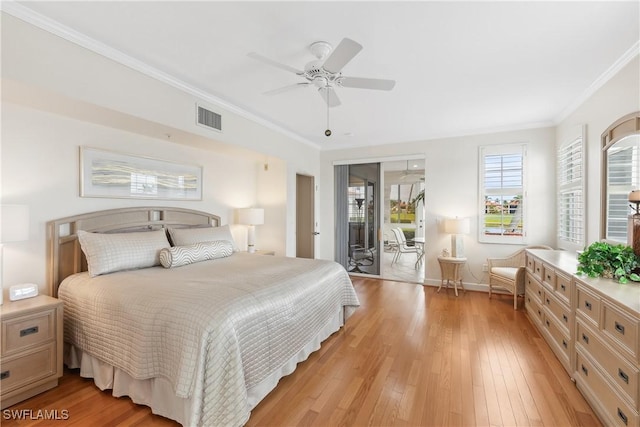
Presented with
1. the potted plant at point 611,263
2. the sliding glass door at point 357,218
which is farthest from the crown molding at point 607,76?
the sliding glass door at point 357,218

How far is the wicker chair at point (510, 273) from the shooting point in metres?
3.91

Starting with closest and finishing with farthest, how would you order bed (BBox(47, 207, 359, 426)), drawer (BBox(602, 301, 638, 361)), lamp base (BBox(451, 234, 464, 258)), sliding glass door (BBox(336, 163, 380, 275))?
drawer (BBox(602, 301, 638, 361))
bed (BBox(47, 207, 359, 426))
lamp base (BBox(451, 234, 464, 258))
sliding glass door (BBox(336, 163, 380, 275))

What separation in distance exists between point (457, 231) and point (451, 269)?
0.62m

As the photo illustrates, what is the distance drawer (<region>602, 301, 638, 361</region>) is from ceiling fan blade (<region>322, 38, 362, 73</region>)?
7.18 ft

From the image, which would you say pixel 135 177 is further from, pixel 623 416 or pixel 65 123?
pixel 623 416

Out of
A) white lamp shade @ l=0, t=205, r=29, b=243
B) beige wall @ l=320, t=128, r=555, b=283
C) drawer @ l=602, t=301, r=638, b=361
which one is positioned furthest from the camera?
beige wall @ l=320, t=128, r=555, b=283

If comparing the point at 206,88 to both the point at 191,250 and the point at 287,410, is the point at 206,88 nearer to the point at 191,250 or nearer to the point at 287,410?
the point at 191,250

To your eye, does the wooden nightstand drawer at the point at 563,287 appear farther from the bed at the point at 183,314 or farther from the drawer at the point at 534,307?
the bed at the point at 183,314

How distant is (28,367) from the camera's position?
199cm

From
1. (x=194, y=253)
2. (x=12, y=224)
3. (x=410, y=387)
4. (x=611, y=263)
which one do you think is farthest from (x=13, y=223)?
(x=611, y=263)

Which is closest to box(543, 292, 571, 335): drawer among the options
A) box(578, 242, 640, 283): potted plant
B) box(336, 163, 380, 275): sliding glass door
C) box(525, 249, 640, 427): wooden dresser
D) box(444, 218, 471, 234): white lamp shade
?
box(525, 249, 640, 427): wooden dresser

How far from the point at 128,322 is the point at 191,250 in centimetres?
119

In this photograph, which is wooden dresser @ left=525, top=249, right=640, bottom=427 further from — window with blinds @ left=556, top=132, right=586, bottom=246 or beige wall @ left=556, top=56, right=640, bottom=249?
window with blinds @ left=556, top=132, right=586, bottom=246

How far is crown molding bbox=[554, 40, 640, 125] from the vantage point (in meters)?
2.35
